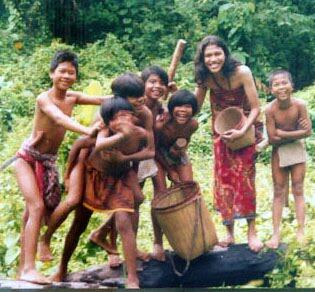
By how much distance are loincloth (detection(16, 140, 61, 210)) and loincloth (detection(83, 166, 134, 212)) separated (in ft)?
0.74

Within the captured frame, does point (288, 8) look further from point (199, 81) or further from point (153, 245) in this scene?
point (153, 245)

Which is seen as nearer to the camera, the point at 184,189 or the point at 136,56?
the point at 184,189

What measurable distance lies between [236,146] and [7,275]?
1.78 m

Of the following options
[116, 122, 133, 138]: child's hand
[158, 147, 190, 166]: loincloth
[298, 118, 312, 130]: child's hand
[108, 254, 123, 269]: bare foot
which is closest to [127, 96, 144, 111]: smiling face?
[116, 122, 133, 138]: child's hand

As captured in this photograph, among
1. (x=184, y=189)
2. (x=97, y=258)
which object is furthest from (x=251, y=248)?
(x=97, y=258)

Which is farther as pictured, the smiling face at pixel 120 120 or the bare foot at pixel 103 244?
the bare foot at pixel 103 244

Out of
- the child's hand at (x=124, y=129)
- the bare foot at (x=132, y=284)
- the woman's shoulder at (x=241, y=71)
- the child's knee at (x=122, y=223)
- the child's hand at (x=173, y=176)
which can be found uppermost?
the woman's shoulder at (x=241, y=71)

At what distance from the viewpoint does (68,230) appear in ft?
19.7

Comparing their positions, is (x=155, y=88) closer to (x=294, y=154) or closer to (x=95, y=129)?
(x=95, y=129)

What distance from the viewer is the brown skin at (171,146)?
6047 mm

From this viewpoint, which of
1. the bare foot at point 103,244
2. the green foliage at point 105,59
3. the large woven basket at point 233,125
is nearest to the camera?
the bare foot at point 103,244

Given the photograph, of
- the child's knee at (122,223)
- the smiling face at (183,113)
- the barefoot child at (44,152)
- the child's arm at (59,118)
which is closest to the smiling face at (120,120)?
the child's arm at (59,118)

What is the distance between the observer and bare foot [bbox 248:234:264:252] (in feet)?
20.0

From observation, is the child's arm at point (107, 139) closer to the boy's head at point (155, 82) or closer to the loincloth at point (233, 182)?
the boy's head at point (155, 82)
